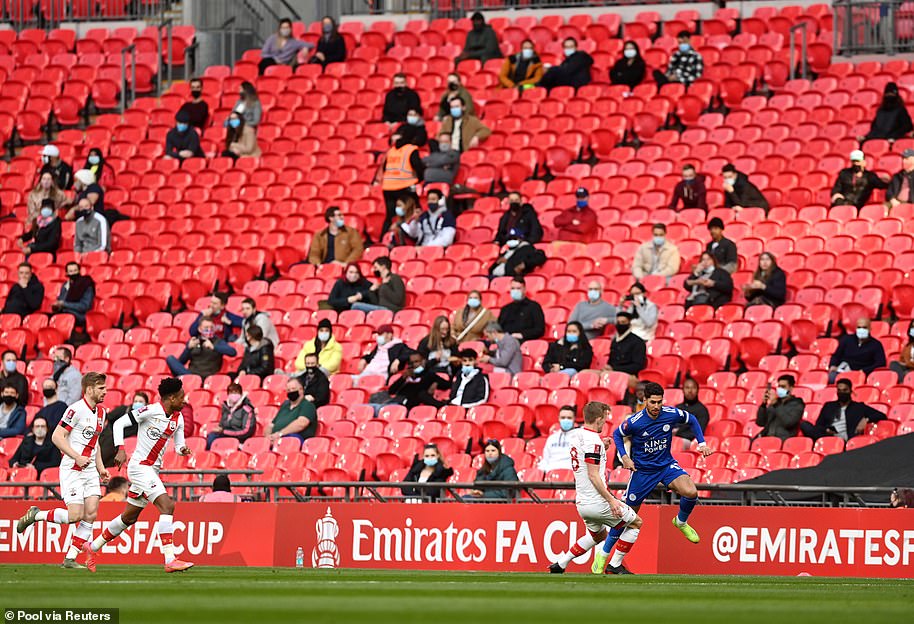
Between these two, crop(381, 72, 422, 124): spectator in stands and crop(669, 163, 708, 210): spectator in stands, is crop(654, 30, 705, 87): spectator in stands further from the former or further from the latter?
crop(381, 72, 422, 124): spectator in stands

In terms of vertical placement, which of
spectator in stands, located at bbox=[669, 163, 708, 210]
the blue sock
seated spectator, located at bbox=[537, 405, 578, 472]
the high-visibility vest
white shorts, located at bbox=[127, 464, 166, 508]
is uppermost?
the high-visibility vest

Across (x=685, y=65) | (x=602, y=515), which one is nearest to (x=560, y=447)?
(x=602, y=515)

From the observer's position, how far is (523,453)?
1945 centimetres

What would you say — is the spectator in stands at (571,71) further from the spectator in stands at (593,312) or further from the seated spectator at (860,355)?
the seated spectator at (860,355)

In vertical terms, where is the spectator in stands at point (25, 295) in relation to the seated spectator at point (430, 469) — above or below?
above

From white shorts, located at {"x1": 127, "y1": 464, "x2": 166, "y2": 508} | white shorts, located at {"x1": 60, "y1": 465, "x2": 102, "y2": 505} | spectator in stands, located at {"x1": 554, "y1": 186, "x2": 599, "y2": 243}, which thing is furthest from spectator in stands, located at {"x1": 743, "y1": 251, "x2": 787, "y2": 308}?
white shorts, located at {"x1": 60, "y1": 465, "x2": 102, "y2": 505}

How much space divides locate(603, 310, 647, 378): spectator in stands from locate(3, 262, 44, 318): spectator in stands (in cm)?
931

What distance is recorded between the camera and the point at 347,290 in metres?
23.8

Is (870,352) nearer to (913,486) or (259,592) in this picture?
(913,486)

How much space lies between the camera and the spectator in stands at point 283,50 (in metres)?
30.8

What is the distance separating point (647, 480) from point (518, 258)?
862 centimetres

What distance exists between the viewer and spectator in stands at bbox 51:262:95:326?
82.5ft

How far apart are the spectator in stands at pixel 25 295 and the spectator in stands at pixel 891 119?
477 inches

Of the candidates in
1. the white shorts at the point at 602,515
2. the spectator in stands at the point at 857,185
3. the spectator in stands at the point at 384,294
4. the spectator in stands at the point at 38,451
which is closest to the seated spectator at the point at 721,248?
the spectator in stands at the point at 857,185
